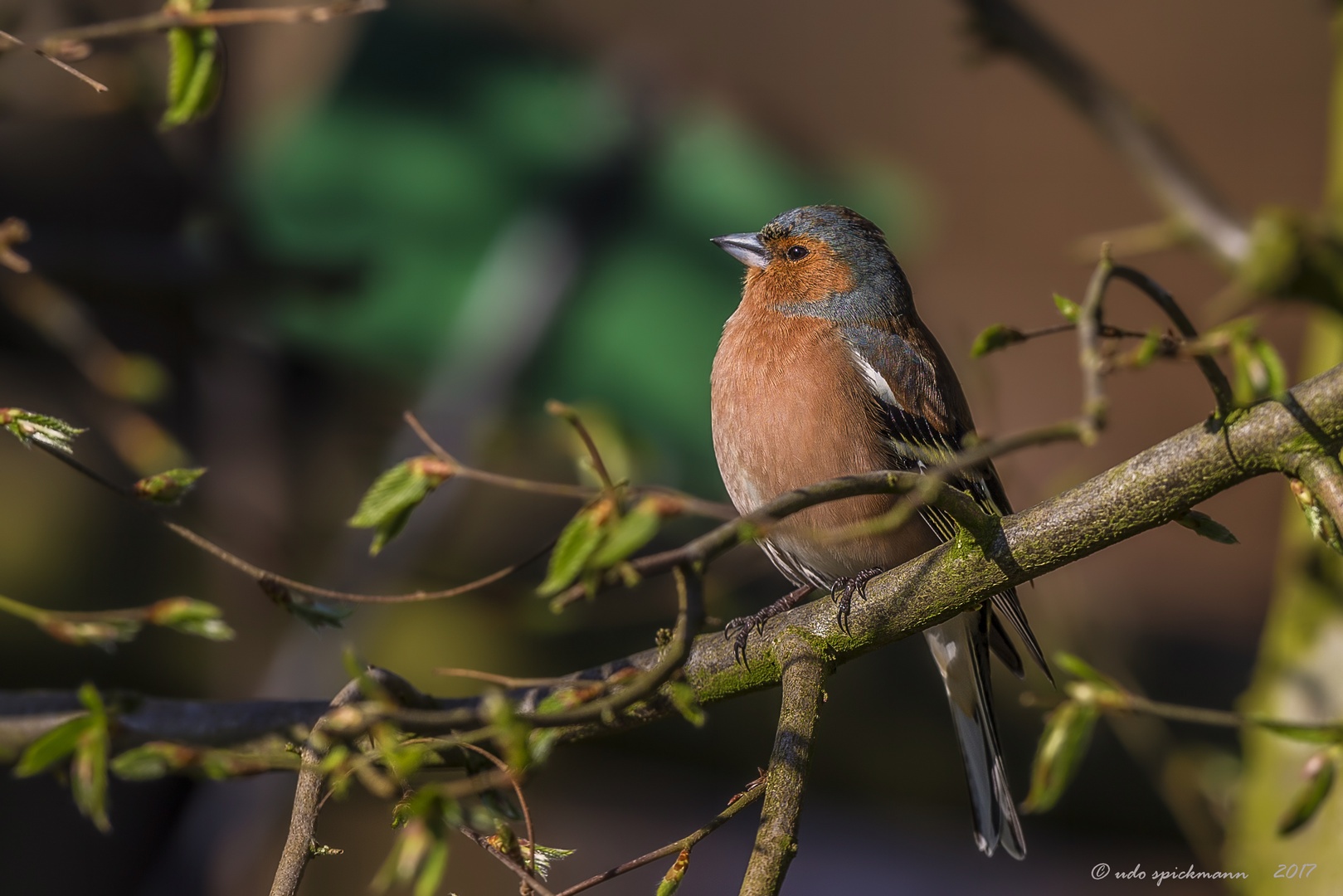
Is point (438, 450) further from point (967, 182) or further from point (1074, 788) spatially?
point (967, 182)

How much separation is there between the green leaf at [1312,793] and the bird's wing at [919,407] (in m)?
1.68

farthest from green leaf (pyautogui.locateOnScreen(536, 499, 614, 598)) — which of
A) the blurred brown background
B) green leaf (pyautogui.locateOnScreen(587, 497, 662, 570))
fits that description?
the blurred brown background

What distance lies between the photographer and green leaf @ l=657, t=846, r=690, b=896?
5.07ft

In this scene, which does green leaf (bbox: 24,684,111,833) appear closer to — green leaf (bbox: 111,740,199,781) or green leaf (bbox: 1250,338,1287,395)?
green leaf (bbox: 111,740,199,781)

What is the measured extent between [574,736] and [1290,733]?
1334 millimetres

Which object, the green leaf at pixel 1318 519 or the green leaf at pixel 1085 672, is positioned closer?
the green leaf at pixel 1085 672

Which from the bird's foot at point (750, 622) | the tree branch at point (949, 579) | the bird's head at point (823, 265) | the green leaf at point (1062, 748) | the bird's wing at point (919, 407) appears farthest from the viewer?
the bird's head at point (823, 265)

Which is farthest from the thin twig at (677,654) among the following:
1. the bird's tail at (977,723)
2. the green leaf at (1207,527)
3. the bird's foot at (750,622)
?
the bird's tail at (977,723)

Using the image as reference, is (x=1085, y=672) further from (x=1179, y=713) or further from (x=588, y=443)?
(x=588, y=443)

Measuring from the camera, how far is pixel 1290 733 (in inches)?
48.0

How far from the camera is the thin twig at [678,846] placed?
1.57m

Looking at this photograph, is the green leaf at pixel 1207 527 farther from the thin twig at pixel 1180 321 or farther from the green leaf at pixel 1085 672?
Answer: the green leaf at pixel 1085 672

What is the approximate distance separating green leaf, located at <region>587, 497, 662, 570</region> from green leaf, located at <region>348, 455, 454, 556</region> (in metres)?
0.24

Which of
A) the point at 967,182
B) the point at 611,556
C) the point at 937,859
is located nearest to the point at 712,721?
the point at 937,859
